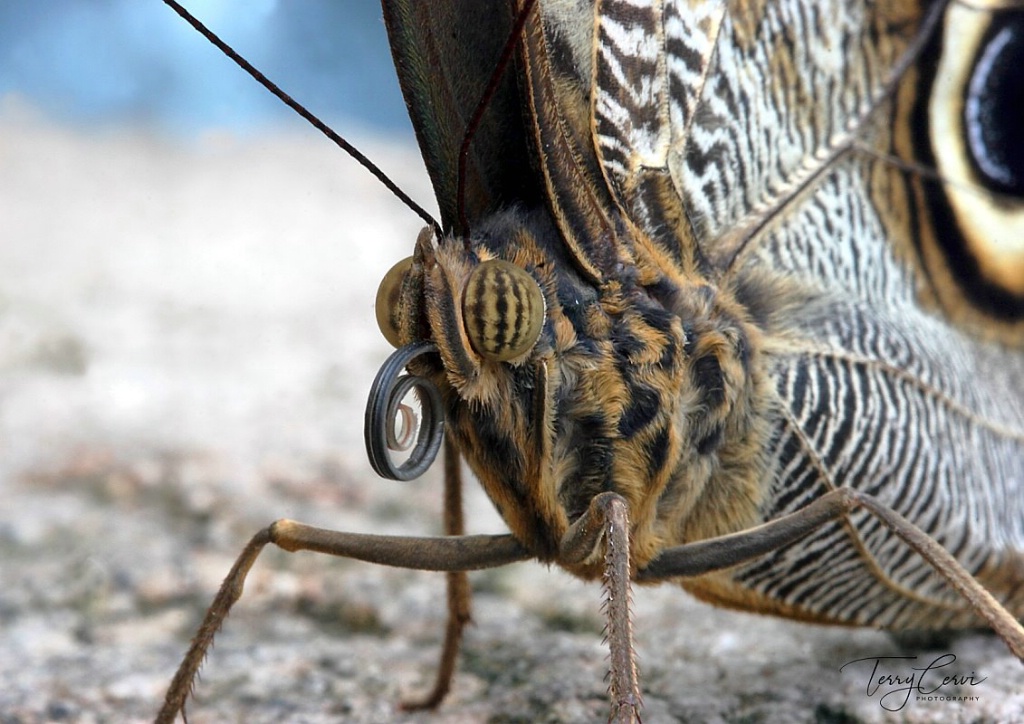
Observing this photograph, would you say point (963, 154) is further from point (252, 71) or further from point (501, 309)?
point (252, 71)

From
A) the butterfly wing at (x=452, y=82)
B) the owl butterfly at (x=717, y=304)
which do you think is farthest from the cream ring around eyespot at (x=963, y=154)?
the butterfly wing at (x=452, y=82)

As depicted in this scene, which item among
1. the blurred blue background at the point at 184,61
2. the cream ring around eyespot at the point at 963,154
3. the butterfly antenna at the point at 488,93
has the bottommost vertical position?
the butterfly antenna at the point at 488,93

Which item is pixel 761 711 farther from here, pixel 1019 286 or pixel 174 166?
pixel 174 166

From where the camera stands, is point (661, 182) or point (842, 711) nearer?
point (661, 182)

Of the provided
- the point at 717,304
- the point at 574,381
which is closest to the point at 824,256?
the point at 717,304

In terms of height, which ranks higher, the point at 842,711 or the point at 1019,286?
the point at 1019,286

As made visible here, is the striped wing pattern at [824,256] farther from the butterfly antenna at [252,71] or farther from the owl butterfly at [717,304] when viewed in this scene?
the butterfly antenna at [252,71]

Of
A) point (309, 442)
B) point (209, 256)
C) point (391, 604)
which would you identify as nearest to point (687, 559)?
point (391, 604)
